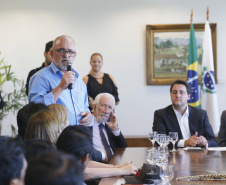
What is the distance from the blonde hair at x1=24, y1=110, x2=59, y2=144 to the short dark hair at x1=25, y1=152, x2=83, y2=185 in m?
1.14

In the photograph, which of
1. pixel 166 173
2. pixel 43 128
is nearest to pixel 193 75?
pixel 166 173

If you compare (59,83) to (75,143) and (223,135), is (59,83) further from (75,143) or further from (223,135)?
(223,135)

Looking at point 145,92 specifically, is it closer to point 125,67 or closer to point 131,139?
point 125,67

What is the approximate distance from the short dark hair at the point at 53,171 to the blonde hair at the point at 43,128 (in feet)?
3.72

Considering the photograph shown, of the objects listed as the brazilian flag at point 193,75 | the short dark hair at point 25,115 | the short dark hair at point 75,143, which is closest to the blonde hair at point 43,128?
the short dark hair at point 75,143

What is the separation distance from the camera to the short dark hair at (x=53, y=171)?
947 millimetres

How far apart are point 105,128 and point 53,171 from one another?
Result: 310cm

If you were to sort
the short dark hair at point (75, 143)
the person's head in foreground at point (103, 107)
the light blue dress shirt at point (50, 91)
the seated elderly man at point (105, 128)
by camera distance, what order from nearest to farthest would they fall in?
the short dark hair at point (75, 143), the light blue dress shirt at point (50, 91), the seated elderly man at point (105, 128), the person's head in foreground at point (103, 107)

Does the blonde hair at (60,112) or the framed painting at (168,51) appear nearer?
the blonde hair at (60,112)

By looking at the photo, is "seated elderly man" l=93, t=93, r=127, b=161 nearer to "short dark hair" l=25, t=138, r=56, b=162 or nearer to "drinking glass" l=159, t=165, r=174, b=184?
"drinking glass" l=159, t=165, r=174, b=184

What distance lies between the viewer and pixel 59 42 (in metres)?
3.32

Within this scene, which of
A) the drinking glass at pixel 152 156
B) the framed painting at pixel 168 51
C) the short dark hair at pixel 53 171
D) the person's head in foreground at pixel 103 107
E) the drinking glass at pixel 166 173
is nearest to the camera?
A: the short dark hair at pixel 53 171

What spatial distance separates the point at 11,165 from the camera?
3.90 ft

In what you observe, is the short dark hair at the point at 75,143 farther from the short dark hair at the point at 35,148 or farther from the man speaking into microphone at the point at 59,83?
the man speaking into microphone at the point at 59,83
